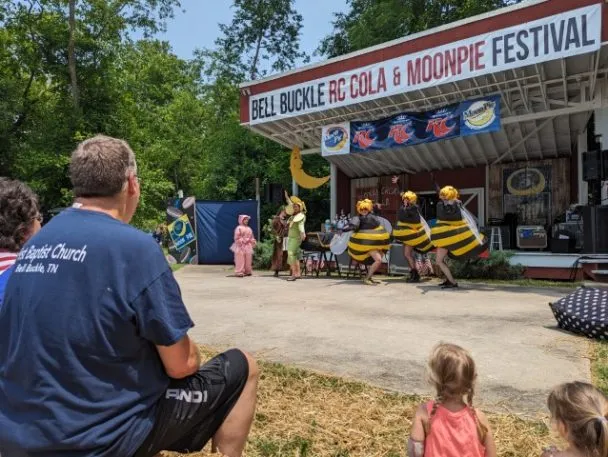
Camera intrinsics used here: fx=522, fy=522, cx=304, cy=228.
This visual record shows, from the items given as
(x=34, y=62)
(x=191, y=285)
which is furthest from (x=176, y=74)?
(x=191, y=285)

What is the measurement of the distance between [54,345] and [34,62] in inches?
933

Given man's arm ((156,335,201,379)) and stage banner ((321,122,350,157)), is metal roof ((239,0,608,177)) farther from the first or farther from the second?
man's arm ((156,335,201,379))

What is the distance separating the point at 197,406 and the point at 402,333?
144 inches

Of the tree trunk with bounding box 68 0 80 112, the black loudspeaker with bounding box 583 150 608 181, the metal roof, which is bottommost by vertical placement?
the black loudspeaker with bounding box 583 150 608 181

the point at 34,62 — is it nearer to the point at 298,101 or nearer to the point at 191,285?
the point at 298,101

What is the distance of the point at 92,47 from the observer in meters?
21.4

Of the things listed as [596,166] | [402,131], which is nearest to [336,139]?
[402,131]

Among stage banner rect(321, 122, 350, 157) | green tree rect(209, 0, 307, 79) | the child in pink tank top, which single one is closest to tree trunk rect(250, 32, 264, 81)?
green tree rect(209, 0, 307, 79)

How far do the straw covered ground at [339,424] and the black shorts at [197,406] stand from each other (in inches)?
5.6

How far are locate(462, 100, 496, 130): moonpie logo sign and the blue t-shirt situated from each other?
35.1ft

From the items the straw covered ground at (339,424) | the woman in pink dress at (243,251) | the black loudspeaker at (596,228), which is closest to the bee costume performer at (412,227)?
the black loudspeaker at (596,228)

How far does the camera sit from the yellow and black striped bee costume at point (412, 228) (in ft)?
33.5

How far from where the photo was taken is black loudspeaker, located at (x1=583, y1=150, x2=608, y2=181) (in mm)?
9477

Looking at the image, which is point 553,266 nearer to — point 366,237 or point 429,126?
point 429,126
